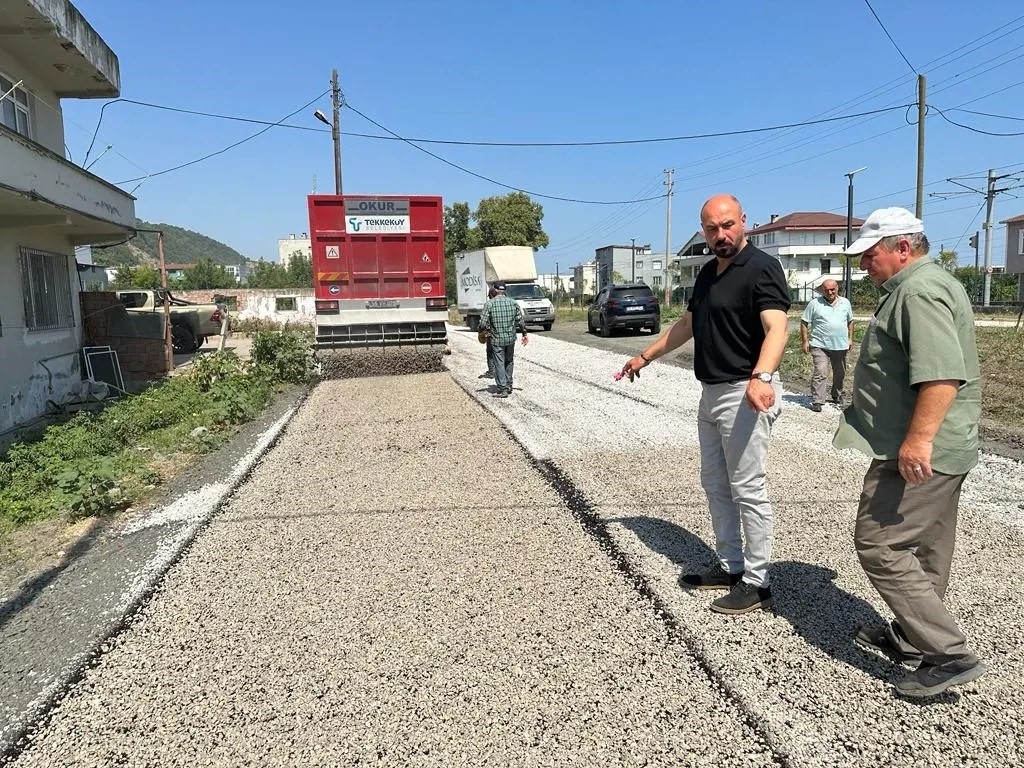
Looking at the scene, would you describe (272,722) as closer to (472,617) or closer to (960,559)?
(472,617)

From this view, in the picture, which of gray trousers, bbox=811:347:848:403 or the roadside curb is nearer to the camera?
the roadside curb

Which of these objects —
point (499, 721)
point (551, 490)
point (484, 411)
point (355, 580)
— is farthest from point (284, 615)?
point (484, 411)

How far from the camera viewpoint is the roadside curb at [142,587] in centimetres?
281

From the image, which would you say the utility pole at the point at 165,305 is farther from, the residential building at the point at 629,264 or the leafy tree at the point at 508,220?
the residential building at the point at 629,264

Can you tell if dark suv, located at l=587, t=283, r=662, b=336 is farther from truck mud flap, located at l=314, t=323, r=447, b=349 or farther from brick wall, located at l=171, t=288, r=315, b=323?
brick wall, located at l=171, t=288, r=315, b=323

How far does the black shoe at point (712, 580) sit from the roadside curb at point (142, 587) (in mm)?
2945

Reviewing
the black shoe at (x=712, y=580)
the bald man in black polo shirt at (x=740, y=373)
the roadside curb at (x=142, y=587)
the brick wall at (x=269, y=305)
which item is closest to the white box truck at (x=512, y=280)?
the brick wall at (x=269, y=305)

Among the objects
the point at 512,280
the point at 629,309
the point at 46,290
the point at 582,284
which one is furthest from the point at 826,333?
the point at 582,284

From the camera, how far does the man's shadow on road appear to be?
3127 millimetres

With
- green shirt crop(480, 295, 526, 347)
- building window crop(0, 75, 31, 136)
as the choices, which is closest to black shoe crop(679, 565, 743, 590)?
green shirt crop(480, 295, 526, 347)

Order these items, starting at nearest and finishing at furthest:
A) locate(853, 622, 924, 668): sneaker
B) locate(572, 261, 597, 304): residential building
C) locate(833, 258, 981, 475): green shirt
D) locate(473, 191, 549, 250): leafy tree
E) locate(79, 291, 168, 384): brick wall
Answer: locate(833, 258, 981, 475): green shirt → locate(853, 622, 924, 668): sneaker → locate(79, 291, 168, 384): brick wall → locate(473, 191, 549, 250): leafy tree → locate(572, 261, 597, 304): residential building

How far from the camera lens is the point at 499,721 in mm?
2707

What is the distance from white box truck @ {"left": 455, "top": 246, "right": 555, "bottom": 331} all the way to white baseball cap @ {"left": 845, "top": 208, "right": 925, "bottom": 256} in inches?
972

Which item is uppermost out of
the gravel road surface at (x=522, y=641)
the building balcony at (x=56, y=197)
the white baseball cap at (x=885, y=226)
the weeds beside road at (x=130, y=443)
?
the building balcony at (x=56, y=197)
